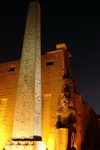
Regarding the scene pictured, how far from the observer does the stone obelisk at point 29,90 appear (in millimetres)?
6379

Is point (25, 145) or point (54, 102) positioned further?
point (54, 102)

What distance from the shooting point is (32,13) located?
8.21 meters

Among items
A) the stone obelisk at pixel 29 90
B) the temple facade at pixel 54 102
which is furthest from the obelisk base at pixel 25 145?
the temple facade at pixel 54 102

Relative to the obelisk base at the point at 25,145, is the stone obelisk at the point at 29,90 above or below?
above

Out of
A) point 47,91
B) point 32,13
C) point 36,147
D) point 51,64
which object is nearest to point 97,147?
point 47,91

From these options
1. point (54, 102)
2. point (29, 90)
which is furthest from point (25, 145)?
point (54, 102)

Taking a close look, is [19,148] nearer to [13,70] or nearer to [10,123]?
[10,123]

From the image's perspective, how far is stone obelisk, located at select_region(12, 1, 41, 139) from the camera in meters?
6.38

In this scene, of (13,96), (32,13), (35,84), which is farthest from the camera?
(13,96)

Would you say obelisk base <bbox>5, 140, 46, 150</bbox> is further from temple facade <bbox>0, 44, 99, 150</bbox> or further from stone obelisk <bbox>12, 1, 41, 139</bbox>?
temple facade <bbox>0, 44, 99, 150</bbox>

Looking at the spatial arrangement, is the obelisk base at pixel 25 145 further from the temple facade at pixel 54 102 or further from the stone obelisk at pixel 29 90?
the temple facade at pixel 54 102

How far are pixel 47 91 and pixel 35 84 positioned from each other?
2.99 meters

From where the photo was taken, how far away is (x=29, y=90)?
6.79m

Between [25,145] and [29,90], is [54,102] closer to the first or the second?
[29,90]
